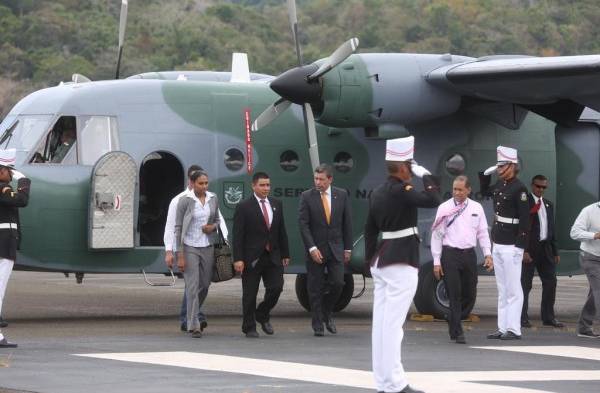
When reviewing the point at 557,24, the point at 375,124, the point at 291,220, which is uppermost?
the point at 557,24

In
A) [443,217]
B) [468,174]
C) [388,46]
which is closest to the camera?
[443,217]

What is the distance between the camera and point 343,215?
50.8 ft

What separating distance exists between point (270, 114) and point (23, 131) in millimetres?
3139

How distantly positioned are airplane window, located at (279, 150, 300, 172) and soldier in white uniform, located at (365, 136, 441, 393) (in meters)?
7.09

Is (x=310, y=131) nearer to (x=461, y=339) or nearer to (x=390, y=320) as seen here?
(x=461, y=339)

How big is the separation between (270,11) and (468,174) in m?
80.3

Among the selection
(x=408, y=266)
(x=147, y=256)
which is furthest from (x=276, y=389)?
(x=147, y=256)

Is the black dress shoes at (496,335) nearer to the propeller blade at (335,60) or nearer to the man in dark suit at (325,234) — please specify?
the man in dark suit at (325,234)

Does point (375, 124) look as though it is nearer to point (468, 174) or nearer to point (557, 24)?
point (468, 174)

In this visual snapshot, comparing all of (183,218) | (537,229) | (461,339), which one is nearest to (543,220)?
(537,229)

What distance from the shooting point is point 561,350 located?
13.9 meters

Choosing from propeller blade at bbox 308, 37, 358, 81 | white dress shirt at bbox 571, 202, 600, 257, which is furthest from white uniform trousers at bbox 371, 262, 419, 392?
propeller blade at bbox 308, 37, 358, 81

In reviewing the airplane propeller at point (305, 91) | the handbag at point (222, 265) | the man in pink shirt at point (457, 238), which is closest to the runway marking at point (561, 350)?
the man in pink shirt at point (457, 238)

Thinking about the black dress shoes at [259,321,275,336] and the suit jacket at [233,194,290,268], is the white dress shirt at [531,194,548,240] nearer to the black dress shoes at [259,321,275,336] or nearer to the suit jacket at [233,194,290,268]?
the suit jacket at [233,194,290,268]
